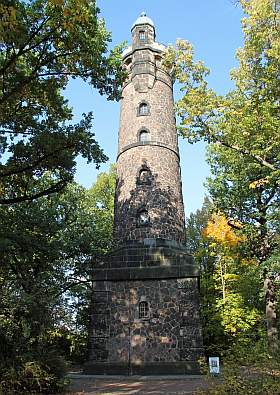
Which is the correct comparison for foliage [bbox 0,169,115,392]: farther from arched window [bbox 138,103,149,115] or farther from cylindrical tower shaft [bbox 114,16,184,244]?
arched window [bbox 138,103,149,115]

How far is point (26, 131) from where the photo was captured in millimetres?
9758

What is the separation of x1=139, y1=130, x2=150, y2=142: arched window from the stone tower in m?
0.04

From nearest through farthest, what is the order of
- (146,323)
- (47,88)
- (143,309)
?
1. (47,88)
2. (146,323)
3. (143,309)

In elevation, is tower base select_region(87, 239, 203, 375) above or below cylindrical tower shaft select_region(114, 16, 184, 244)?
below

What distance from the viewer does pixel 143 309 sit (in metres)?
13.2

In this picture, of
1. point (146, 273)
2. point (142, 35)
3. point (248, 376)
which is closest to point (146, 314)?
point (146, 273)

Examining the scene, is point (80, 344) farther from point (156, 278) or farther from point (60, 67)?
point (60, 67)

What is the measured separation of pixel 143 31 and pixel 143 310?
13.0 m

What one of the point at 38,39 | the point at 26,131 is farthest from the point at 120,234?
the point at 38,39

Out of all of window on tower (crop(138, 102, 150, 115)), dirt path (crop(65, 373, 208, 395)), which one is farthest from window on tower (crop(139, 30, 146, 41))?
dirt path (crop(65, 373, 208, 395))

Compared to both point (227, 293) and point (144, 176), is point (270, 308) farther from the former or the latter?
point (144, 176)

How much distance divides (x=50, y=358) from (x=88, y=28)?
24.1 feet

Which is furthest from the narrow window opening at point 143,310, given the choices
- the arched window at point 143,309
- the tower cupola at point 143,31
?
the tower cupola at point 143,31

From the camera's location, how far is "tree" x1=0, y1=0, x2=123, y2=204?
7.60 metres
